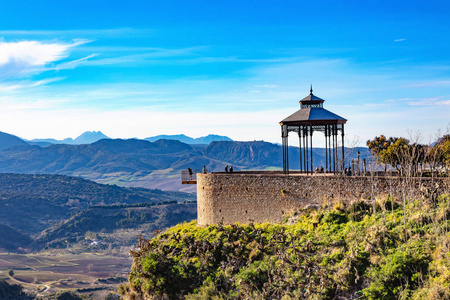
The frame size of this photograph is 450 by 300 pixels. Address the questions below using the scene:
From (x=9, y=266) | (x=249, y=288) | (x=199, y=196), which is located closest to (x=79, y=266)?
(x=9, y=266)

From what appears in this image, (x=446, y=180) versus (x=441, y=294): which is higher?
(x=446, y=180)

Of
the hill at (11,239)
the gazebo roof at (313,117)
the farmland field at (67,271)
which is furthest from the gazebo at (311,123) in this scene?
the hill at (11,239)

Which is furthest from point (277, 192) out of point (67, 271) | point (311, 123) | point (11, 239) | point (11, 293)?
point (11, 239)

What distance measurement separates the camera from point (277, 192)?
26969 mm

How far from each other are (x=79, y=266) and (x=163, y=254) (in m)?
134

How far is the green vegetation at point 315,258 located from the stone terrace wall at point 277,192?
2.76 feet

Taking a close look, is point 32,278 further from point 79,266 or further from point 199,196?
point 199,196

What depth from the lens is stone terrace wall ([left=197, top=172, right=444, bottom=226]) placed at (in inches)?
898

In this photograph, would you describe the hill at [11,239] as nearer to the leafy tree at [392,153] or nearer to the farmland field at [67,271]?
the farmland field at [67,271]

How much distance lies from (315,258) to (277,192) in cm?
722

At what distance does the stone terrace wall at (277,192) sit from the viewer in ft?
74.8

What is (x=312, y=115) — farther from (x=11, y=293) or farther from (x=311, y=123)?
(x=11, y=293)

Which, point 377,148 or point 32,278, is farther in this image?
point 32,278

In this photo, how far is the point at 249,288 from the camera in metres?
20.7
